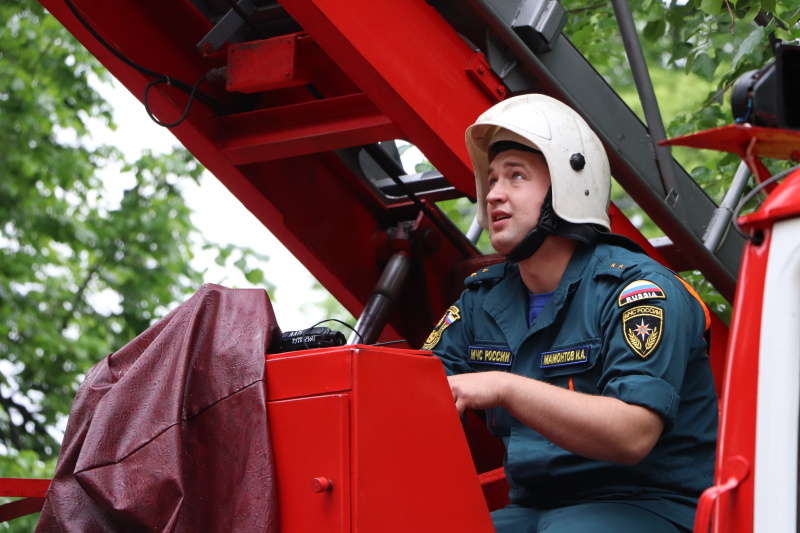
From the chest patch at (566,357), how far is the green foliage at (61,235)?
579 cm

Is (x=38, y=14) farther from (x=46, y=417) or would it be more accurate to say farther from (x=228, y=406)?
(x=228, y=406)

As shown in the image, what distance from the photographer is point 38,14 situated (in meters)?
8.58

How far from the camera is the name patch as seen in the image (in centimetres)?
287

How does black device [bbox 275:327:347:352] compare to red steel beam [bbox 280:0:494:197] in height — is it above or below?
below

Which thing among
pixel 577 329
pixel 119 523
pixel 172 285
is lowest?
pixel 119 523

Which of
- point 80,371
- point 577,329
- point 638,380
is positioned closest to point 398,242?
point 577,329

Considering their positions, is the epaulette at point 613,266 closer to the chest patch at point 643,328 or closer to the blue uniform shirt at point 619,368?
the blue uniform shirt at point 619,368

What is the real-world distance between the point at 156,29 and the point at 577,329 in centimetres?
193

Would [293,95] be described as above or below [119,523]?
above

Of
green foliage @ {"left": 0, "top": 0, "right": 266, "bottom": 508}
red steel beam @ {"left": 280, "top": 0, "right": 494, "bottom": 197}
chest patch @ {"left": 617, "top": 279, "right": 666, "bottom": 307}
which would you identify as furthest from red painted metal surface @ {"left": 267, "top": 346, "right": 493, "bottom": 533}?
green foliage @ {"left": 0, "top": 0, "right": 266, "bottom": 508}

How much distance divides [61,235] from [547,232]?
21.5 feet

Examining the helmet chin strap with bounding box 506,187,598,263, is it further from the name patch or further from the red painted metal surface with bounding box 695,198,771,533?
the red painted metal surface with bounding box 695,198,771,533

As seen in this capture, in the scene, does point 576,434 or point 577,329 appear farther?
point 577,329

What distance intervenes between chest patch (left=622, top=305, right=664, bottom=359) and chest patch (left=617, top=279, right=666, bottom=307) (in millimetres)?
27
